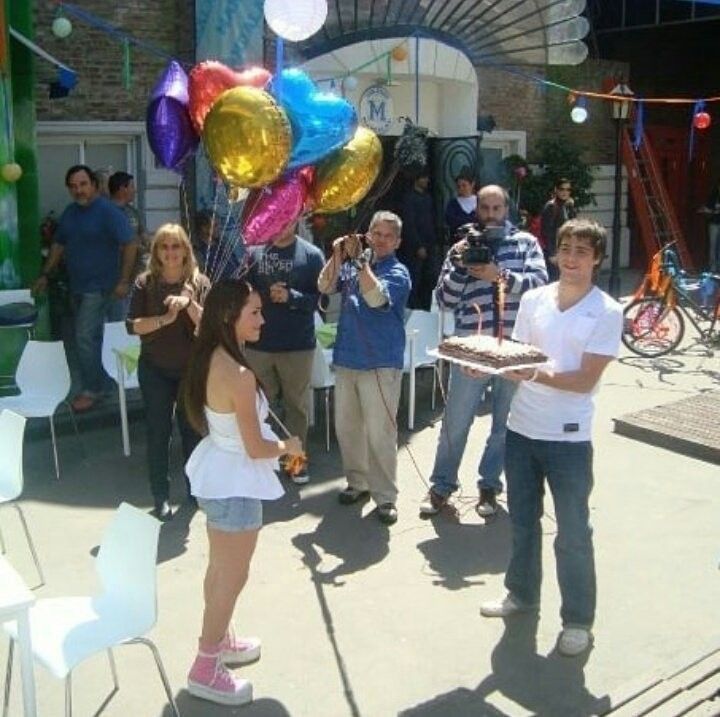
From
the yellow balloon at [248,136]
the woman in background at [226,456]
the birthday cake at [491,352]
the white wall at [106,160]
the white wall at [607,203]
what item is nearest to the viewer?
the woman in background at [226,456]

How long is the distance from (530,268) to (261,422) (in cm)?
219

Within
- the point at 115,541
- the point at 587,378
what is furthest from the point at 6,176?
the point at 587,378

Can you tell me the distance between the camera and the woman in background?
3.54 meters

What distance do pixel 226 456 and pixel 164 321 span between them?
181cm

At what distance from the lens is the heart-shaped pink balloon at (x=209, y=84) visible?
4465 mm

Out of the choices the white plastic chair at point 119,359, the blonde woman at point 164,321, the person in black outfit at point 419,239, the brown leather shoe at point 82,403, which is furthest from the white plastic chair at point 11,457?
the person in black outfit at point 419,239

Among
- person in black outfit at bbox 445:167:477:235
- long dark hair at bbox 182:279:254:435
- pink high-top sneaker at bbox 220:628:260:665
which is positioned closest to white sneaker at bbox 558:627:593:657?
pink high-top sneaker at bbox 220:628:260:665

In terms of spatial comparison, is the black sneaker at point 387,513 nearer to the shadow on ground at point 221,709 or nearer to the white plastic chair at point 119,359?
the shadow on ground at point 221,709

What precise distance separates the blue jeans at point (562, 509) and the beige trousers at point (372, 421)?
4.52 ft

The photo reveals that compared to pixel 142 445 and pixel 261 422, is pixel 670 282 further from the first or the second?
pixel 261 422

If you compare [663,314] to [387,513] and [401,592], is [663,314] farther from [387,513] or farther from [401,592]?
[401,592]

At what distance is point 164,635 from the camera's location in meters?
4.29

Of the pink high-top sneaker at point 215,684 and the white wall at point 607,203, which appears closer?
the pink high-top sneaker at point 215,684

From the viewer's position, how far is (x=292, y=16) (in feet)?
14.7
